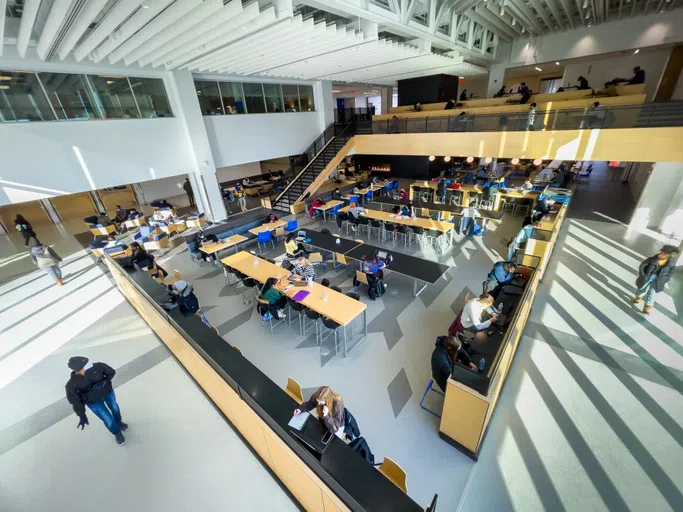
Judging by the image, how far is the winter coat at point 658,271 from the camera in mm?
5512

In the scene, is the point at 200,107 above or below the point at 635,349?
above

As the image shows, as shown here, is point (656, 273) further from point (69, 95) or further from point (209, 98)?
point (69, 95)

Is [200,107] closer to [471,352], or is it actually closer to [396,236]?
[396,236]

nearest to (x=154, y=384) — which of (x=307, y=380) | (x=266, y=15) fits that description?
(x=307, y=380)

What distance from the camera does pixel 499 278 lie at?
566 centimetres

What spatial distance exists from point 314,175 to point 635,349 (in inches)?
547

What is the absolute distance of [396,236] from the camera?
1012 centimetres

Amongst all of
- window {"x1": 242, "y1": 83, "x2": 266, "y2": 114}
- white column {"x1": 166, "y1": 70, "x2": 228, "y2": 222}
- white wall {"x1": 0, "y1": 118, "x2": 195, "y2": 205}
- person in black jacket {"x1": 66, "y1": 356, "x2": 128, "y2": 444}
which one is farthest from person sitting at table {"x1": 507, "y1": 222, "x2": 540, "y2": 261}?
window {"x1": 242, "y1": 83, "x2": 266, "y2": 114}

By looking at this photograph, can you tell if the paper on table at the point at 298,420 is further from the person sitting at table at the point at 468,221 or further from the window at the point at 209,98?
the window at the point at 209,98

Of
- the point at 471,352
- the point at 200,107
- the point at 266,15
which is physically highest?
the point at 266,15

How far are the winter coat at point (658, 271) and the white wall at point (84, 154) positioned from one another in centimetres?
1518

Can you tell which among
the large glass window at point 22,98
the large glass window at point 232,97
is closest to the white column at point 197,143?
the large glass window at point 232,97

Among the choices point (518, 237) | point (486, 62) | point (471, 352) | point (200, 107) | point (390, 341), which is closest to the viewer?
point (471, 352)

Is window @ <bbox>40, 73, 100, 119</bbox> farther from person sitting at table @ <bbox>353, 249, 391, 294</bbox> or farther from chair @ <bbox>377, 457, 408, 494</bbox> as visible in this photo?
chair @ <bbox>377, 457, 408, 494</bbox>
